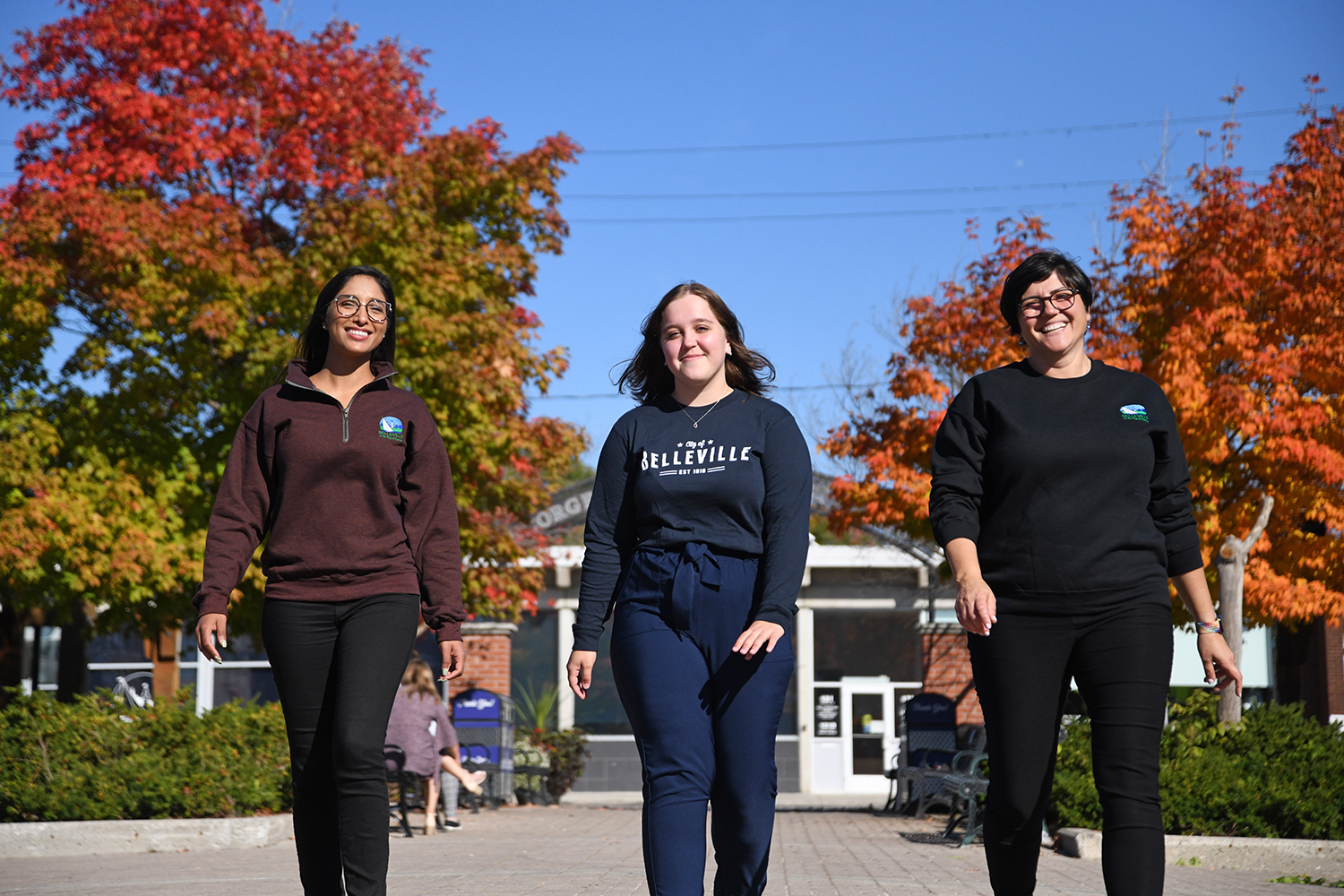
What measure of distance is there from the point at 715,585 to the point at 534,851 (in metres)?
6.51

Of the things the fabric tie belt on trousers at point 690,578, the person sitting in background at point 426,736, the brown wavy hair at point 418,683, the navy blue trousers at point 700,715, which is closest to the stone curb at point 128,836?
the person sitting in background at point 426,736

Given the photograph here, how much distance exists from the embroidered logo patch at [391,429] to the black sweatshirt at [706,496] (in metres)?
0.68

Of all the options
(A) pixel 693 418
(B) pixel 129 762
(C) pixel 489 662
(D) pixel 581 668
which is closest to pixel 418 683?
(B) pixel 129 762

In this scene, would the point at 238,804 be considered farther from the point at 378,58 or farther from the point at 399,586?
the point at 378,58

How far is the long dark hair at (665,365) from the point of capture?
4207mm

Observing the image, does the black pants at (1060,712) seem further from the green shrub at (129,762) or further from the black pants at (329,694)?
the green shrub at (129,762)

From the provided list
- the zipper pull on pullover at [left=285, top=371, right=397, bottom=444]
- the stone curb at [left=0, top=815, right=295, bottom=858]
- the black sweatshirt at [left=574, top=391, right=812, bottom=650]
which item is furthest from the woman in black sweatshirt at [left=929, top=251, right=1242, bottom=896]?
the stone curb at [left=0, top=815, right=295, bottom=858]

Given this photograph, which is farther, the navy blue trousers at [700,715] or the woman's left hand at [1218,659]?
the woman's left hand at [1218,659]

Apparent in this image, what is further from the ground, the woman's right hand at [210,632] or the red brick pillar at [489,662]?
the woman's right hand at [210,632]

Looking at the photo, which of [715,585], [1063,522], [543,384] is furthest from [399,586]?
[543,384]

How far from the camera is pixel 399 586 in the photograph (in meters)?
4.12

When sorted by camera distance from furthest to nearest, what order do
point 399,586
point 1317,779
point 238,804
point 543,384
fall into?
1. point 543,384
2. point 238,804
3. point 1317,779
4. point 399,586

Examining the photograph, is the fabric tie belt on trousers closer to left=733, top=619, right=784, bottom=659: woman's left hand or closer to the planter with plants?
left=733, top=619, right=784, bottom=659: woman's left hand

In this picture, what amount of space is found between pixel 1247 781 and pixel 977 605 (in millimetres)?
6047
